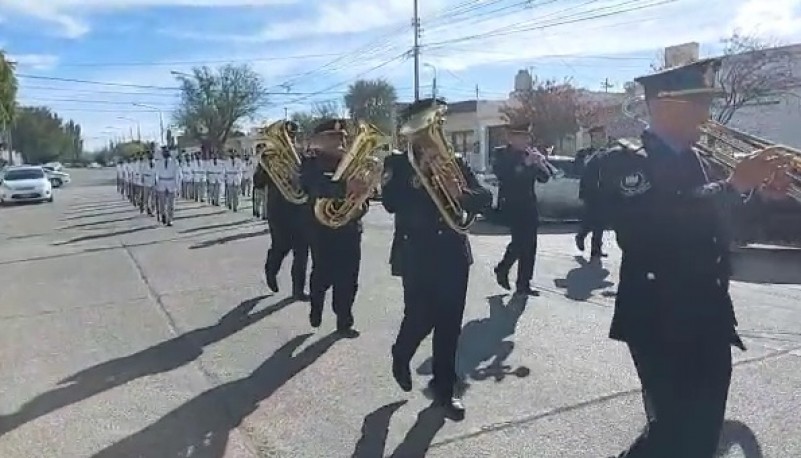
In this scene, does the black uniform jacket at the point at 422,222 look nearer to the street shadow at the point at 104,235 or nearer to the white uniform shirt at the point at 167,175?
the street shadow at the point at 104,235

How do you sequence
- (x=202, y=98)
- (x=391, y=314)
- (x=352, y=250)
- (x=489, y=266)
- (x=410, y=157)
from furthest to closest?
(x=202, y=98) < (x=489, y=266) < (x=391, y=314) < (x=352, y=250) < (x=410, y=157)

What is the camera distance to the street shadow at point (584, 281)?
888cm

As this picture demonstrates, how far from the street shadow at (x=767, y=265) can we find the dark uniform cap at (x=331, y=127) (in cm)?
426

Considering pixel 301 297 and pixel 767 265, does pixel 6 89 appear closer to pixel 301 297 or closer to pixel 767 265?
pixel 301 297

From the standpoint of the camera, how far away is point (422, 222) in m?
Result: 4.95

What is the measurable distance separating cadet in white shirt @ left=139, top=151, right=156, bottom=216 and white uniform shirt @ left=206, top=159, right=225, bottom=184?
229cm

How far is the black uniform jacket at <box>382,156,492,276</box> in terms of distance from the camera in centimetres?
495

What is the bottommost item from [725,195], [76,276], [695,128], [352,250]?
[76,276]

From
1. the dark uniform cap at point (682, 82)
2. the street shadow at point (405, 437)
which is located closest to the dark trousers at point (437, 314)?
the street shadow at point (405, 437)

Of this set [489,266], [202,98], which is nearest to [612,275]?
[489,266]

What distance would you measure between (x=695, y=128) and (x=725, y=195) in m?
0.29

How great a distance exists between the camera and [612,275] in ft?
33.0

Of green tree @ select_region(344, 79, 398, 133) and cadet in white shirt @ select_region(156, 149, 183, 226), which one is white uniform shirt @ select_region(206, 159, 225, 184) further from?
green tree @ select_region(344, 79, 398, 133)

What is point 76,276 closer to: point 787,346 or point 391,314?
point 391,314
